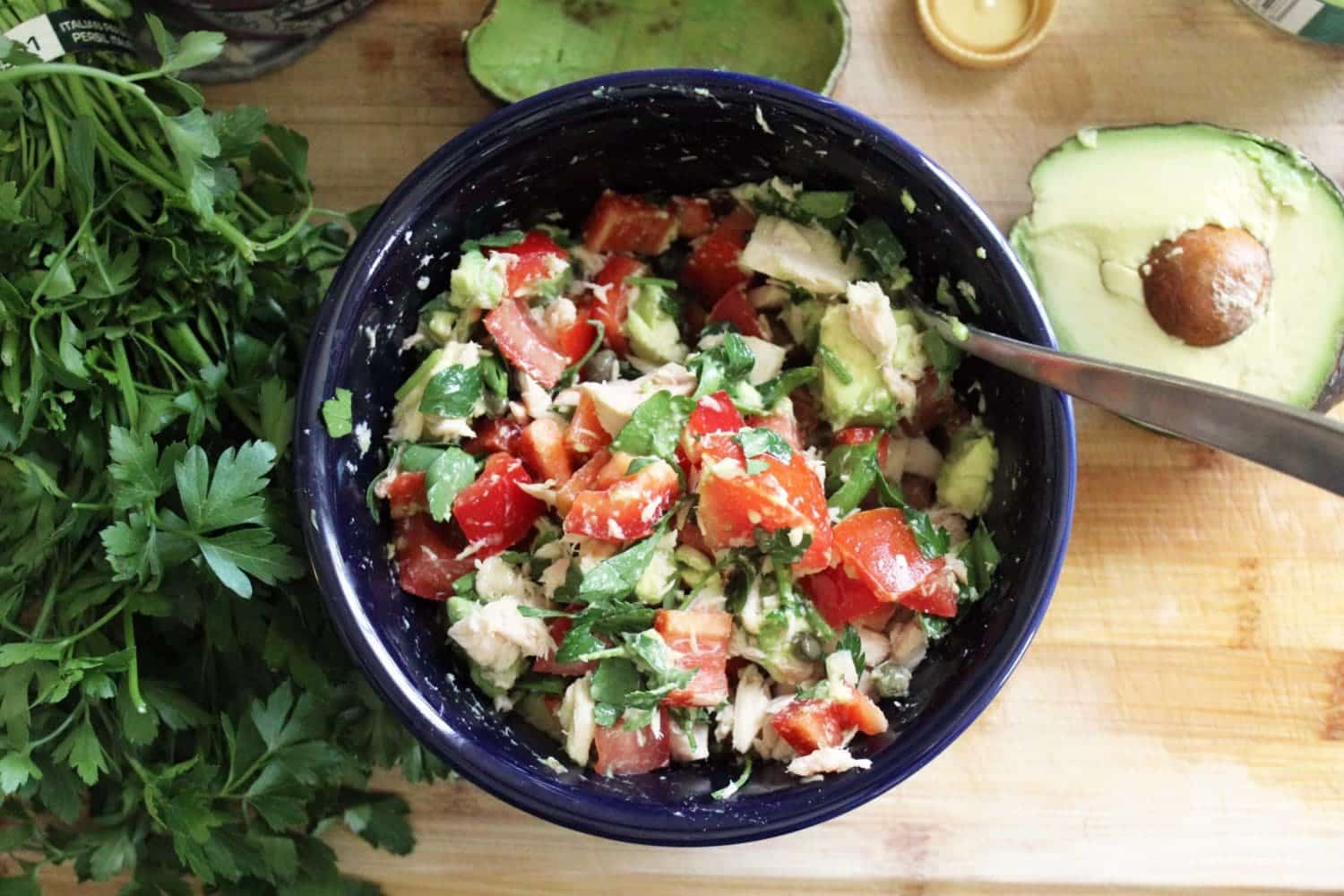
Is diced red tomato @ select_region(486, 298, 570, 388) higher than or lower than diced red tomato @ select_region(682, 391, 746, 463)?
lower

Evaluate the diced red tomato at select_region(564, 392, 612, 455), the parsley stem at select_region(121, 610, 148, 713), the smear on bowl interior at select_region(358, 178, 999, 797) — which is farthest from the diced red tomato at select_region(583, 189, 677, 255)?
the parsley stem at select_region(121, 610, 148, 713)

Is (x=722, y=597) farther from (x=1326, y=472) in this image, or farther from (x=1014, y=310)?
(x=1326, y=472)

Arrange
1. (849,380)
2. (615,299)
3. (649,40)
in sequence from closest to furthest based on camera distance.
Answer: (849,380) → (615,299) → (649,40)

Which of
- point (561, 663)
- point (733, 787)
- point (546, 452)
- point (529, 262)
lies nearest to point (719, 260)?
point (529, 262)

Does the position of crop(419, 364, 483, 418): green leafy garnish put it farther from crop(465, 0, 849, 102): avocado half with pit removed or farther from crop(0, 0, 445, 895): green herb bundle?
crop(465, 0, 849, 102): avocado half with pit removed

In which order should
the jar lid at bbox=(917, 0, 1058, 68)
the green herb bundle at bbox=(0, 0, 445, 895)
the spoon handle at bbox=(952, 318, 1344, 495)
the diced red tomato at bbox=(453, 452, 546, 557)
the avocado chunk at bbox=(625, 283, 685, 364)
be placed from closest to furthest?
1. the spoon handle at bbox=(952, 318, 1344, 495)
2. the green herb bundle at bbox=(0, 0, 445, 895)
3. the diced red tomato at bbox=(453, 452, 546, 557)
4. the avocado chunk at bbox=(625, 283, 685, 364)
5. the jar lid at bbox=(917, 0, 1058, 68)

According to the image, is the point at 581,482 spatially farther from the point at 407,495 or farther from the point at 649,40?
the point at 649,40

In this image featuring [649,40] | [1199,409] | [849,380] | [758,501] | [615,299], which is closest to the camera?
[1199,409]
